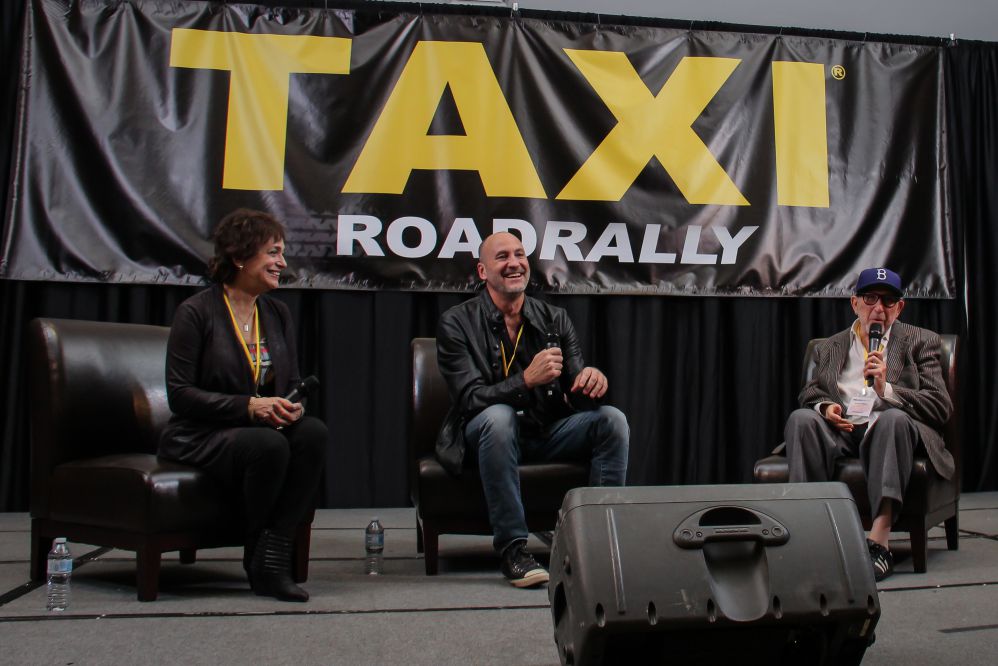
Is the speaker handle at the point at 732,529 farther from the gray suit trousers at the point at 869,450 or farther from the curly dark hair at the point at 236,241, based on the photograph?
the curly dark hair at the point at 236,241

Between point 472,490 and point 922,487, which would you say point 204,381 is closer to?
point 472,490

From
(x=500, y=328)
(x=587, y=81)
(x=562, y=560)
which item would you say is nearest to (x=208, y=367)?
(x=500, y=328)

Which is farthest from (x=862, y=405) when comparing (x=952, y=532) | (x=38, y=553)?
(x=38, y=553)

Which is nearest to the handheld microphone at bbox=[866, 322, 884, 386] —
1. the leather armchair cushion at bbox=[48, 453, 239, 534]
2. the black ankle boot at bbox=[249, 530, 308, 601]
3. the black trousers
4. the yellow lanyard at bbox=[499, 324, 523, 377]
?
the yellow lanyard at bbox=[499, 324, 523, 377]

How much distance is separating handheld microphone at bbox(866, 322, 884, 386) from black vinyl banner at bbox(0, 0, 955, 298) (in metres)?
1.25

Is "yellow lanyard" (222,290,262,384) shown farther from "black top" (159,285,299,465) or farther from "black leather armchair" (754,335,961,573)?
"black leather armchair" (754,335,961,573)

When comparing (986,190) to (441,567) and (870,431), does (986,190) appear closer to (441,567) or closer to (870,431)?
(870,431)

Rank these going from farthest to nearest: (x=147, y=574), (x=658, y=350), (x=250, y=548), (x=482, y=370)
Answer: (x=658, y=350) < (x=482, y=370) < (x=250, y=548) < (x=147, y=574)

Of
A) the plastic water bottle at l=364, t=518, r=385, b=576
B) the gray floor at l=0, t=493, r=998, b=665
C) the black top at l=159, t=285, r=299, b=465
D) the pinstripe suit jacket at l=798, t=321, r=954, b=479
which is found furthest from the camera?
the pinstripe suit jacket at l=798, t=321, r=954, b=479

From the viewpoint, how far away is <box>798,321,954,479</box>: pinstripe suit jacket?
2.85 meters

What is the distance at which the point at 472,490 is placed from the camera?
9.00ft

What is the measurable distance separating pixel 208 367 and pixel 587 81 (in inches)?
89.5

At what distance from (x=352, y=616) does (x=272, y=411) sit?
56 centimetres

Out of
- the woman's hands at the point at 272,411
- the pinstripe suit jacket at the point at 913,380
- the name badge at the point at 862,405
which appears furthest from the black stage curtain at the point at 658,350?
the woman's hands at the point at 272,411
